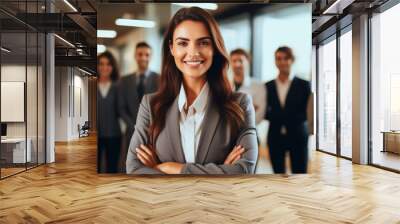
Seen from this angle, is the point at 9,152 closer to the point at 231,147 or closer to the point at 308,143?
the point at 231,147

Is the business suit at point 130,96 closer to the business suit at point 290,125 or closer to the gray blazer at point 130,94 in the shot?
the gray blazer at point 130,94

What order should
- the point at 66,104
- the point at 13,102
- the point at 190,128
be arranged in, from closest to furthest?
1. the point at 190,128
2. the point at 13,102
3. the point at 66,104

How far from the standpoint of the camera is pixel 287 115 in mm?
6668

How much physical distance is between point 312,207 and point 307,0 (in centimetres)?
535

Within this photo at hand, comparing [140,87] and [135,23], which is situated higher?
[135,23]

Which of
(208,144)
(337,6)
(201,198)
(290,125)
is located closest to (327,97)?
(337,6)

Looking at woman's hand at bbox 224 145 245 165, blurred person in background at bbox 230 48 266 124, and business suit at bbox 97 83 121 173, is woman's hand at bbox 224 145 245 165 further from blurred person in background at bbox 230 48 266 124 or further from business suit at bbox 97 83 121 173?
business suit at bbox 97 83 121 173

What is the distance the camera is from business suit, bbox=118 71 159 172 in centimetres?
662

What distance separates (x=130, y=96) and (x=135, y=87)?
6.9 inches

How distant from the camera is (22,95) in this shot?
746 cm

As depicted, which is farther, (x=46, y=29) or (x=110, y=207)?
(x=46, y=29)

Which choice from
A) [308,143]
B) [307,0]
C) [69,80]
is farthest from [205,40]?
[69,80]

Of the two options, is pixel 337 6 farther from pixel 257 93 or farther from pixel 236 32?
pixel 257 93

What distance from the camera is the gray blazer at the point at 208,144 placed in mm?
6473
